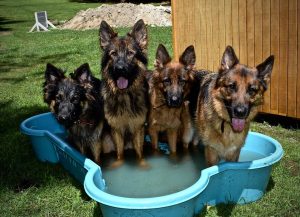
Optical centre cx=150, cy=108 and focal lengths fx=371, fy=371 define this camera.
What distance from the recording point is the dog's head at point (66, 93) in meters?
4.98

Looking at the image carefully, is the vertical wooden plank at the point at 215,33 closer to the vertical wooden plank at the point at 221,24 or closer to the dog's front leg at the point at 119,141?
the vertical wooden plank at the point at 221,24

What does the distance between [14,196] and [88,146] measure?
4.08 feet

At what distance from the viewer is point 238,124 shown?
435 centimetres

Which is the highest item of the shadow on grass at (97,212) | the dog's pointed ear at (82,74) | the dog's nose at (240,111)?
the dog's pointed ear at (82,74)

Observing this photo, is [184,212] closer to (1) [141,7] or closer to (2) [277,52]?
(2) [277,52]

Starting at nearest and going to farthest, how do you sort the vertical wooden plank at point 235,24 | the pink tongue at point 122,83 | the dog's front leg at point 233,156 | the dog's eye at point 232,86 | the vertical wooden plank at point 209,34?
the dog's eye at point 232,86 → the dog's front leg at point 233,156 → the pink tongue at point 122,83 → the vertical wooden plank at point 235,24 → the vertical wooden plank at point 209,34

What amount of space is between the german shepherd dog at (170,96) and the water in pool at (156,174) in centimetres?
32

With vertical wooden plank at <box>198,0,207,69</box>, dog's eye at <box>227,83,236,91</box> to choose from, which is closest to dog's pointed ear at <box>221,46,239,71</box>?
dog's eye at <box>227,83,236,91</box>

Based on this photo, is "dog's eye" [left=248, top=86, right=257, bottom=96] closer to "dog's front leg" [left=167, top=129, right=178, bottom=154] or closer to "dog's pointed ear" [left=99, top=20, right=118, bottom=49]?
"dog's front leg" [left=167, top=129, right=178, bottom=154]

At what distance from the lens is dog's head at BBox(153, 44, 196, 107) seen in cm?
520

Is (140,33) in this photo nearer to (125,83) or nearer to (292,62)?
(125,83)

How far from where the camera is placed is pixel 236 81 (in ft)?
14.0

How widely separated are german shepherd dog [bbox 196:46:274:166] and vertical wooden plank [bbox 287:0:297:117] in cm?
216

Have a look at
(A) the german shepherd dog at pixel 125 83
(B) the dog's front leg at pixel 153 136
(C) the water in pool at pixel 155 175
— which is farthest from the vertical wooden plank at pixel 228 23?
(B) the dog's front leg at pixel 153 136
